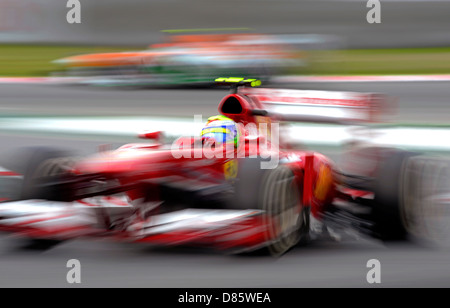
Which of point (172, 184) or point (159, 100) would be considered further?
point (159, 100)

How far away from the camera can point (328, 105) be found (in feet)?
18.8

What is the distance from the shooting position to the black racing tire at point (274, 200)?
14.5ft

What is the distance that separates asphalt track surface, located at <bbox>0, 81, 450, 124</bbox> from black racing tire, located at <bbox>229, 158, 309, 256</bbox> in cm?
584

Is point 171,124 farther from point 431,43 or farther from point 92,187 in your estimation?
point 431,43

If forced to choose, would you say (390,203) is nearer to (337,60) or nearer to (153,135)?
(153,135)

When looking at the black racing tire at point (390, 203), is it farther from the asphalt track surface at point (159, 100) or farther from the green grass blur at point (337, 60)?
the green grass blur at point (337, 60)

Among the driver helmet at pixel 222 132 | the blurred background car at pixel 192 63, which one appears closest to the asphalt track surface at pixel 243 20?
the blurred background car at pixel 192 63

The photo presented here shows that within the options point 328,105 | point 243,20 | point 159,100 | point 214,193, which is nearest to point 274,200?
point 214,193

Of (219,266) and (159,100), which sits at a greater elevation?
(159,100)

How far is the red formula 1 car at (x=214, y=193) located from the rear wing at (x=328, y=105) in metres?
0.29

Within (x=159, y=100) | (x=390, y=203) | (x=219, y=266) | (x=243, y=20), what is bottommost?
(x=219, y=266)

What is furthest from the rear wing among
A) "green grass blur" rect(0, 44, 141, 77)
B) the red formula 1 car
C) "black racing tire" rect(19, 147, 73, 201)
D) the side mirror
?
"green grass blur" rect(0, 44, 141, 77)

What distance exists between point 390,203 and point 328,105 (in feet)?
3.54

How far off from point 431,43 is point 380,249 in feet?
40.4
